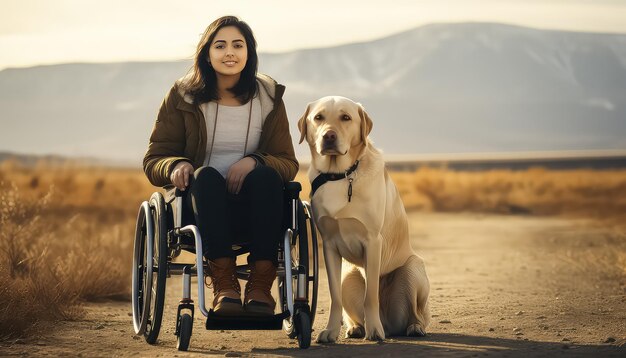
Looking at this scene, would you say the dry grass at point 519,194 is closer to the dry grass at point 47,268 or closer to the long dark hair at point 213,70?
the dry grass at point 47,268

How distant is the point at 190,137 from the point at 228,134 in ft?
0.70

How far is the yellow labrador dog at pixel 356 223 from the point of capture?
243 inches

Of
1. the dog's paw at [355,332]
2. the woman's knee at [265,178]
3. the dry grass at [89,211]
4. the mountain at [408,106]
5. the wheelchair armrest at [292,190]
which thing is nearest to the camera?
the woman's knee at [265,178]

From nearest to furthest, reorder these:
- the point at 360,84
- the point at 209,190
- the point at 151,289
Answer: the point at 209,190 < the point at 151,289 < the point at 360,84

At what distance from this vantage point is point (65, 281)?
8.41 meters

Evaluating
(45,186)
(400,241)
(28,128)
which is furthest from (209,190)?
(28,128)

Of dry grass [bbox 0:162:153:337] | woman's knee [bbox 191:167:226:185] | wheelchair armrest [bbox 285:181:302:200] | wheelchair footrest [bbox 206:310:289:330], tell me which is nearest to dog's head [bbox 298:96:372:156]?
wheelchair armrest [bbox 285:181:302:200]

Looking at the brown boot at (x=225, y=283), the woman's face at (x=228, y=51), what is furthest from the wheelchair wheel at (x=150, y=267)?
the woman's face at (x=228, y=51)

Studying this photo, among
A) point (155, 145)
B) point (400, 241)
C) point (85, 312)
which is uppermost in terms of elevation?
point (155, 145)

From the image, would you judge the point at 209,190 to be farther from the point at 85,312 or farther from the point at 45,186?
the point at 45,186

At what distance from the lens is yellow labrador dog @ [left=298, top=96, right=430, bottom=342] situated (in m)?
6.16

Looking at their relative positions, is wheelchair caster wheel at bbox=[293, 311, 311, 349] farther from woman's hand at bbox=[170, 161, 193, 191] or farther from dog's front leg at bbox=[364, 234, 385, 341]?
woman's hand at bbox=[170, 161, 193, 191]

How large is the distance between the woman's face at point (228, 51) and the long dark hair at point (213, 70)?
3 centimetres

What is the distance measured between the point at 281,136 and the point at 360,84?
618 ft
